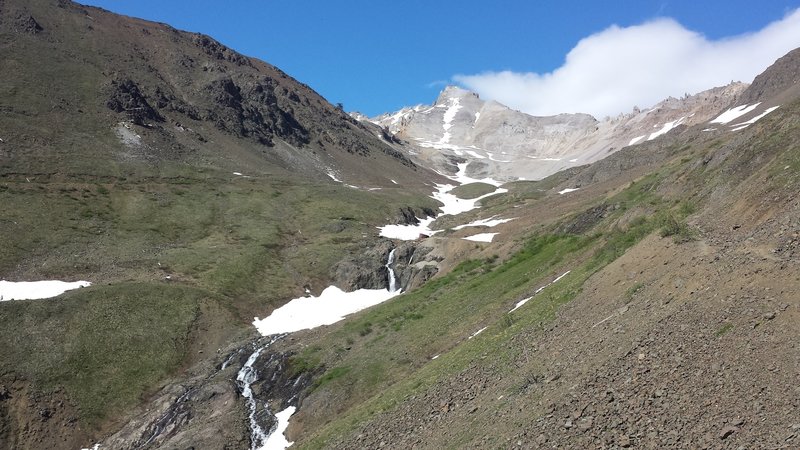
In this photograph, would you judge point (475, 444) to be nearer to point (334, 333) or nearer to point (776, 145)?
point (776, 145)

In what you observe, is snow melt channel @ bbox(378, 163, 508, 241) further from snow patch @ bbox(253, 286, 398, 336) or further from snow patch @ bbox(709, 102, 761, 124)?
snow patch @ bbox(709, 102, 761, 124)

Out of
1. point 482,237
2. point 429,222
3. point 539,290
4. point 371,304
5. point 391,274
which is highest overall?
point 429,222

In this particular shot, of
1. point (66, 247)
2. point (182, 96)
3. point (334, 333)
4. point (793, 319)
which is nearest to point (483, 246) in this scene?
point (334, 333)

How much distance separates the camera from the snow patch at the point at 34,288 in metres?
58.9

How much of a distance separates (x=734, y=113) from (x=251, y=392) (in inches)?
6626

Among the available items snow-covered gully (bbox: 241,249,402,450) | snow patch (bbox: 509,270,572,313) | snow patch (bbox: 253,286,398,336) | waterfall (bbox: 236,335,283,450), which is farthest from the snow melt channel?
snow patch (bbox: 509,270,572,313)

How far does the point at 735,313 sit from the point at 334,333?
4026 centimetres

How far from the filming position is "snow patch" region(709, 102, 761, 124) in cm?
15510

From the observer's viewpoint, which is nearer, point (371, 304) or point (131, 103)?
point (371, 304)

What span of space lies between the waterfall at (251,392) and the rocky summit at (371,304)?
28 cm

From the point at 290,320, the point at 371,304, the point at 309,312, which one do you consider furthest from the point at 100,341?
the point at 371,304

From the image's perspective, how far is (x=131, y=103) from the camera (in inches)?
5807

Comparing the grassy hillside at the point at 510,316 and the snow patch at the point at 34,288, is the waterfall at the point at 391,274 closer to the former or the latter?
the grassy hillside at the point at 510,316

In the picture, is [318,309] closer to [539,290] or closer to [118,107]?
[539,290]
